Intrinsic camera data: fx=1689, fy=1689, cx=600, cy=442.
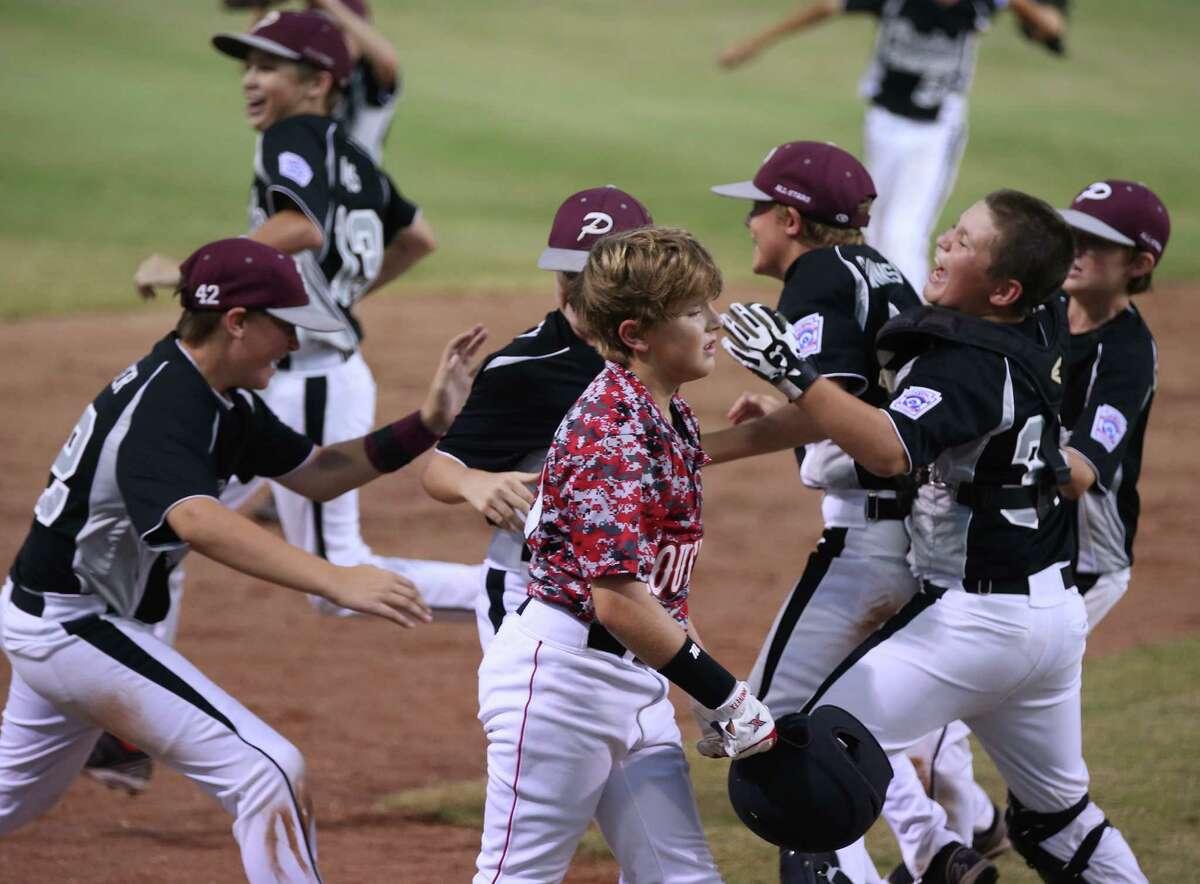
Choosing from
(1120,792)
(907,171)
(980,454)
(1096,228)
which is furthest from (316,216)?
(907,171)

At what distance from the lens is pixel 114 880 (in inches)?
194

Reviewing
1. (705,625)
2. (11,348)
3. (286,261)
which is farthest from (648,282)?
(11,348)

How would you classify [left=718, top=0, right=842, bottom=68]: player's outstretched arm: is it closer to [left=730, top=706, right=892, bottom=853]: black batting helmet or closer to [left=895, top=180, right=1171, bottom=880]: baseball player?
[left=895, top=180, right=1171, bottom=880]: baseball player

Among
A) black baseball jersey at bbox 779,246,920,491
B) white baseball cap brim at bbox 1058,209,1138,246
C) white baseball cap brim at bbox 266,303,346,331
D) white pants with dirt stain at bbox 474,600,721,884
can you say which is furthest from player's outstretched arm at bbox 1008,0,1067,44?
white pants with dirt stain at bbox 474,600,721,884

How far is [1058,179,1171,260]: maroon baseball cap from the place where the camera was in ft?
15.9

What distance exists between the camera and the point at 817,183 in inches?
171

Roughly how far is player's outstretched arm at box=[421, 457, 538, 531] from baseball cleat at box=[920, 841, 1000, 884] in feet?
5.17

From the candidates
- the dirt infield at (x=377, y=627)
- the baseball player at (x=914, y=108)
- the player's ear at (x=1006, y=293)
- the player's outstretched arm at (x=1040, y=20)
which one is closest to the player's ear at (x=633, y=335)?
the player's ear at (x=1006, y=293)

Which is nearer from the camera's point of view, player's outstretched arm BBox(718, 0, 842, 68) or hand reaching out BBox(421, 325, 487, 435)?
hand reaching out BBox(421, 325, 487, 435)

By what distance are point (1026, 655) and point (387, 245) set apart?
3.62 m

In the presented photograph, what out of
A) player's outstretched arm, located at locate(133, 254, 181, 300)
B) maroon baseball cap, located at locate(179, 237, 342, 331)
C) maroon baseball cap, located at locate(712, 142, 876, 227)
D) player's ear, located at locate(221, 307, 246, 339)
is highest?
maroon baseball cap, located at locate(712, 142, 876, 227)

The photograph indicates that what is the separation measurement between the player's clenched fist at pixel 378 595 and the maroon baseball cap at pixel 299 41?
285cm

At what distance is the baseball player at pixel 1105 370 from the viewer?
4691 millimetres

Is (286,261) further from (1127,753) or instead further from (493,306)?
(493,306)
